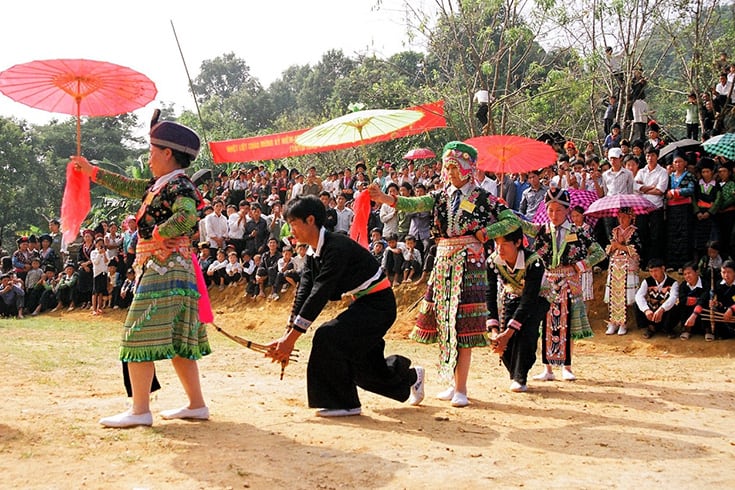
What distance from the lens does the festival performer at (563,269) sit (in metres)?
7.48

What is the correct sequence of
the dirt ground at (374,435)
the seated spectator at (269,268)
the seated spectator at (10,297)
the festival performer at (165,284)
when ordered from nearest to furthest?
1. the dirt ground at (374,435)
2. the festival performer at (165,284)
3. the seated spectator at (269,268)
4. the seated spectator at (10,297)

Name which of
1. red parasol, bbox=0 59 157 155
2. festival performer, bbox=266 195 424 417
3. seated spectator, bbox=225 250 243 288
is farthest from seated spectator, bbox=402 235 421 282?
red parasol, bbox=0 59 157 155

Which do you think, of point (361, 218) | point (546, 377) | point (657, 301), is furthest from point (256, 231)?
point (361, 218)

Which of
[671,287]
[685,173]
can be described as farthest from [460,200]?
[685,173]

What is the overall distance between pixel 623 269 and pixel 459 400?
5828 millimetres

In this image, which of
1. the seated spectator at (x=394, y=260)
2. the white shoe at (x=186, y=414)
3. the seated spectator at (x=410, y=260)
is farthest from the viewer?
the seated spectator at (x=394, y=260)

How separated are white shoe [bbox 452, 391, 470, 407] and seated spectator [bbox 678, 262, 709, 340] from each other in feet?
17.8

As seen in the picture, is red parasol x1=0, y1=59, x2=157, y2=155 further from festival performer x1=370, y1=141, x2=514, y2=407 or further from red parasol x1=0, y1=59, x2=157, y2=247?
festival performer x1=370, y1=141, x2=514, y2=407

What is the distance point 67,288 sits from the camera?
1744 centimetres

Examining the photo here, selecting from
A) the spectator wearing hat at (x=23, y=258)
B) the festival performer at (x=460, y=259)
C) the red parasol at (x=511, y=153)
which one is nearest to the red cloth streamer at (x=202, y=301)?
the festival performer at (x=460, y=259)

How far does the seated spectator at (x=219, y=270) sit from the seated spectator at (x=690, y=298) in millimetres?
9333

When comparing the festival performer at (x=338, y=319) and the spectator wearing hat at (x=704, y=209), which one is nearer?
the festival performer at (x=338, y=319)

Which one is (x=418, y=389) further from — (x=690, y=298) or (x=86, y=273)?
(x=86, y=273)

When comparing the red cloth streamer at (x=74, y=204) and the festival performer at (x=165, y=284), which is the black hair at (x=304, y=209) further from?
the red cloth streamer at (x=74, y=204)
